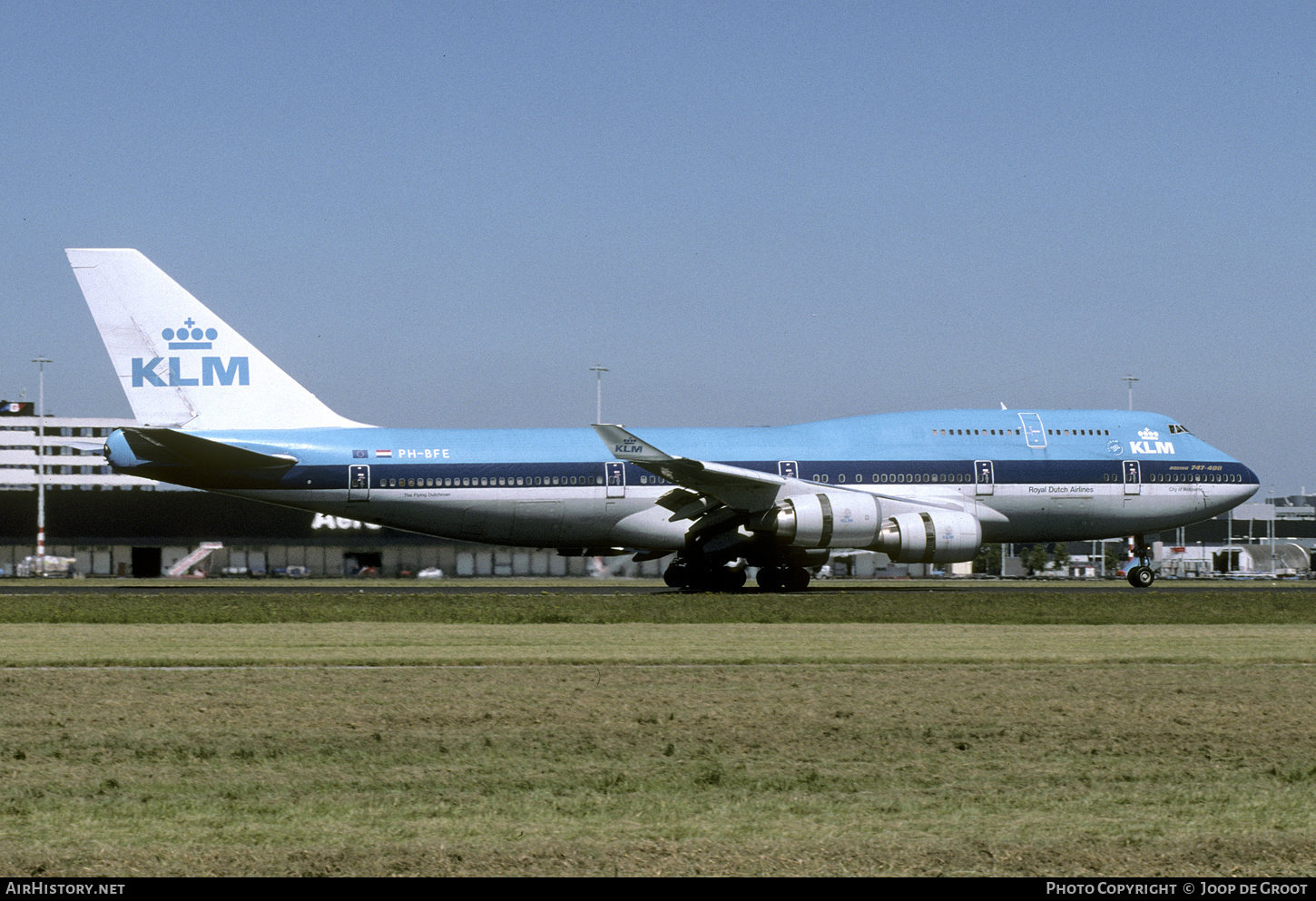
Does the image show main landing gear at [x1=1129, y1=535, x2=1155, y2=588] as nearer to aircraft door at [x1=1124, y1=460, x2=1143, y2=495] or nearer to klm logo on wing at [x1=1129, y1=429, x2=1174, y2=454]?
aircraft door at [x1=1124, y1=460, x2=1143, y2=495]

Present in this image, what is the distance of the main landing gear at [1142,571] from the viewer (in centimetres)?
4347

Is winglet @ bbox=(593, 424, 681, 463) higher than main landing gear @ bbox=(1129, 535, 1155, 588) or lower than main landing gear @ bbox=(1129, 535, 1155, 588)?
higher

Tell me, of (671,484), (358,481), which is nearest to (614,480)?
(671,484)

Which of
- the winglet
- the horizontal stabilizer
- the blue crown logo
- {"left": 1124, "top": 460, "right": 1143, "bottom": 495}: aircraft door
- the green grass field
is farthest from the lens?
{"left": 1124, "top": 460, "right": 1143, "bottom": 495}: aircraft door

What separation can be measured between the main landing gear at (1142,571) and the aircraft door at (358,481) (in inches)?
935

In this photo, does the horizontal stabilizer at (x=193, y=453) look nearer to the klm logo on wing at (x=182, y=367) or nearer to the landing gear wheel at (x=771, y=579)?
the klm logo on wing at (x=182, y=367)

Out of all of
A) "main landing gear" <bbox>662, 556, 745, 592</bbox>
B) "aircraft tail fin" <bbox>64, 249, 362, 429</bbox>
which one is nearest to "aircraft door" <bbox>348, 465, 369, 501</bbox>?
"aircraft tail fin" <bbox>64, 249, 362, 429</bbox>

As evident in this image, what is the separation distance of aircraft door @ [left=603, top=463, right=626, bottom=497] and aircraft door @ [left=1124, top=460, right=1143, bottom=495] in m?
15.3

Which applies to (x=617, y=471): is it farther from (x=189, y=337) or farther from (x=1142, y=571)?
(x=1142, y=571)

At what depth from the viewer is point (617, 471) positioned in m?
39.3

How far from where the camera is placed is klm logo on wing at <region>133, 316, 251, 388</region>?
1560 inches

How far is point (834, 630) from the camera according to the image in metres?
24.8

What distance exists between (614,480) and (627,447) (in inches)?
132

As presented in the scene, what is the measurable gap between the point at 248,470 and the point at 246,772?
2899 centimetres
